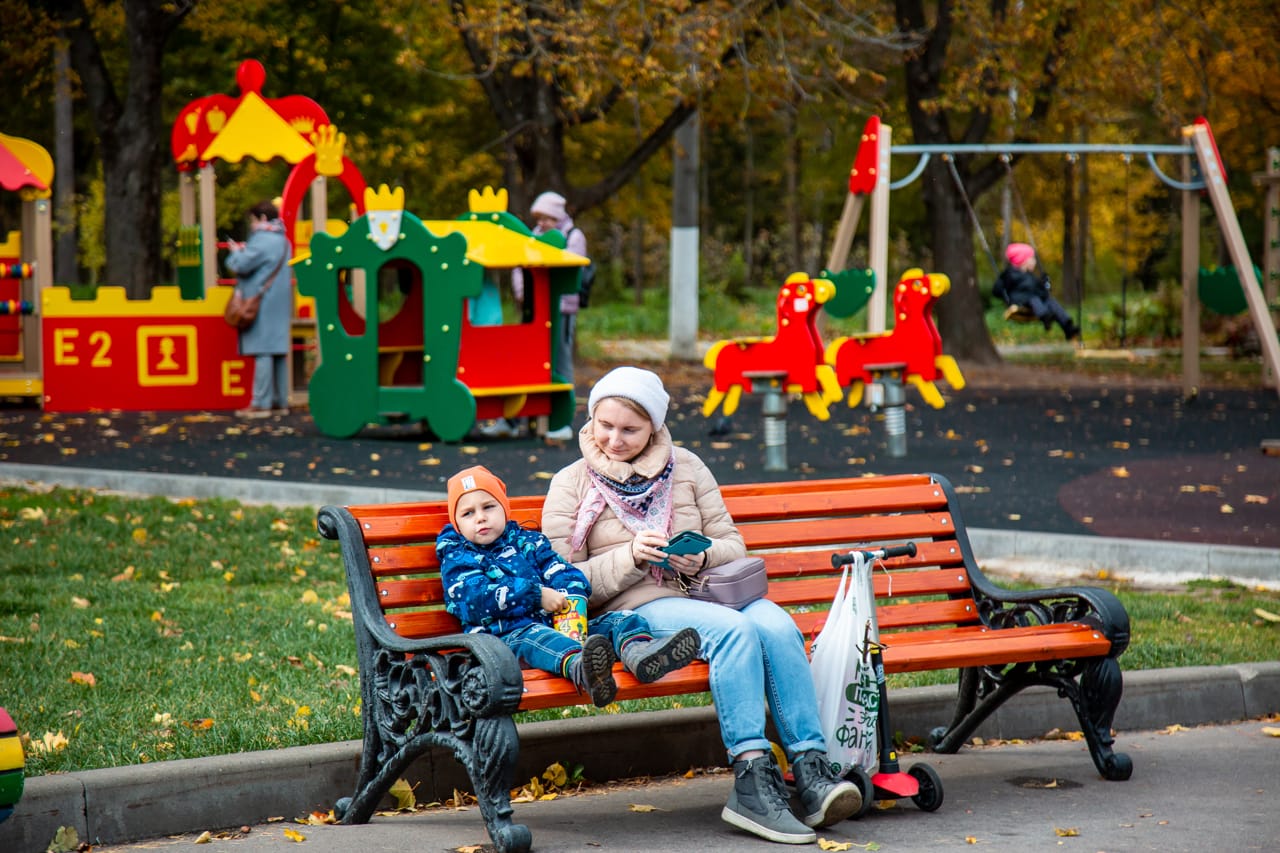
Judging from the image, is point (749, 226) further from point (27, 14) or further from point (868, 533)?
point (868, 533)

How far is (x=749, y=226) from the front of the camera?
48.2 meters

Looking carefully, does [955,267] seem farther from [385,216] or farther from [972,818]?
[972,818]

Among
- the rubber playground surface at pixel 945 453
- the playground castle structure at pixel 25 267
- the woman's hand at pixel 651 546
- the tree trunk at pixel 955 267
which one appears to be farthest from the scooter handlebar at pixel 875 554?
the tree trunk at pixel 955 267

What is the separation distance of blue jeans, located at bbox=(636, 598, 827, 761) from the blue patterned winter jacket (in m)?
0.28

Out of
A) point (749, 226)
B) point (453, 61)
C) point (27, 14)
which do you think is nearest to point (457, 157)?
point (453, 61)

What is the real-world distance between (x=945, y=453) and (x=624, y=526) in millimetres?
8853

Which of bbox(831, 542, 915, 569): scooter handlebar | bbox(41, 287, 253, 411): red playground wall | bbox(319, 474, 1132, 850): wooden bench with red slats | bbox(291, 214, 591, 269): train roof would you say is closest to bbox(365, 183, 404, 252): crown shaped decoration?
bbox(291, 214, 591, 269): train roof

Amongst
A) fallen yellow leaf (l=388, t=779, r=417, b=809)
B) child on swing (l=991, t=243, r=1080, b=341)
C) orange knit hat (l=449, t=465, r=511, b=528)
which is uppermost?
child on swing (l=991, t=243, r=1080, b=341)

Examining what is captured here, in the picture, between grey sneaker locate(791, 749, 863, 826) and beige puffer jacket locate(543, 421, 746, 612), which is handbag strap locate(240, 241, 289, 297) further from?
grey sneaker locate(791, 749, 863, 826)

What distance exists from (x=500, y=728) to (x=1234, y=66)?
2406cm

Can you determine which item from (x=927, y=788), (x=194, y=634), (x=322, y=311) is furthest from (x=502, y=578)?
(x=322, y=311)

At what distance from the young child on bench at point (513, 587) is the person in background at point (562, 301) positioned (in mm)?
9400

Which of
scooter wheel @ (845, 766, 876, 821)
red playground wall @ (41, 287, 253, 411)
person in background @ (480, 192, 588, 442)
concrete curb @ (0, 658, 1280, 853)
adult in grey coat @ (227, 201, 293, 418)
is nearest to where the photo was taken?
concrete curb @ (0, 658, 1280, 853)

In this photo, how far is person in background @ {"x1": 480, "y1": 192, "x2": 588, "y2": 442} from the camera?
1429 cm
